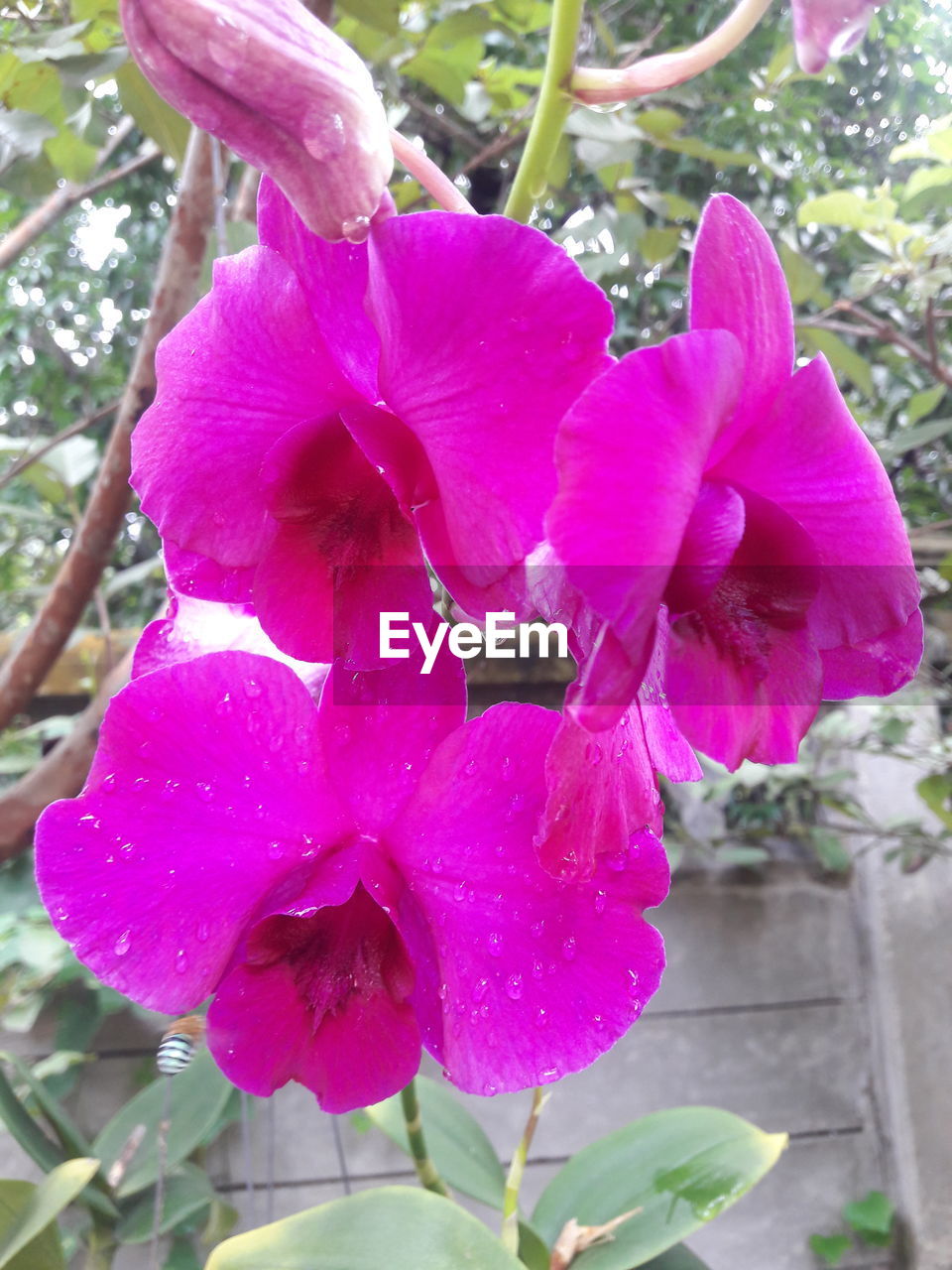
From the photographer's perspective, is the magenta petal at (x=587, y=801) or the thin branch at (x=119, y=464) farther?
the thin branch at (x=119, y=464)

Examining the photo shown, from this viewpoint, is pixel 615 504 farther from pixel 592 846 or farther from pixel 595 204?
pixel 595 204

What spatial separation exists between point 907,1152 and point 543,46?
6.61ft

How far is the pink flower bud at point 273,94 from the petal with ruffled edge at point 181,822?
0.13 meters

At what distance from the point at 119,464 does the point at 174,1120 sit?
650 millimetres

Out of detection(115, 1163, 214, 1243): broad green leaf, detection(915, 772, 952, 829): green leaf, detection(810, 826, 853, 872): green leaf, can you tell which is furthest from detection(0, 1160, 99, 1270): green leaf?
detection(810, 826, 853, 872): green leaf

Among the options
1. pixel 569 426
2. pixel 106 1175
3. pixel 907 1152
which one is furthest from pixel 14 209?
pixel 907 1152

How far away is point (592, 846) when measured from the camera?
0.23 m

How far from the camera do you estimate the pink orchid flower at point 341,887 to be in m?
0.26

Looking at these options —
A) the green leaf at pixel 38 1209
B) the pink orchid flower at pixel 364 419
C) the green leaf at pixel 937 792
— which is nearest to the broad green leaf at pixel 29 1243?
the green leaf at pixel 38 1209

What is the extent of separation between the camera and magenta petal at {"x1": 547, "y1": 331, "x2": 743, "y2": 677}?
0.19 metres

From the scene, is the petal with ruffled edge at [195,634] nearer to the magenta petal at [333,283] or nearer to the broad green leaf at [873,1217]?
the magenta petal at [333,283]

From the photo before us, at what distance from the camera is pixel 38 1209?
1.96ft

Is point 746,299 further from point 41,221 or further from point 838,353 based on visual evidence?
point 41,221

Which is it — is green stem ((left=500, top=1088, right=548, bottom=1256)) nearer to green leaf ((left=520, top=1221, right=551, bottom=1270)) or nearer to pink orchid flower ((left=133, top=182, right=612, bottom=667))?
green leaf ((left=520, top=1221, right=551, bottom=1270))
